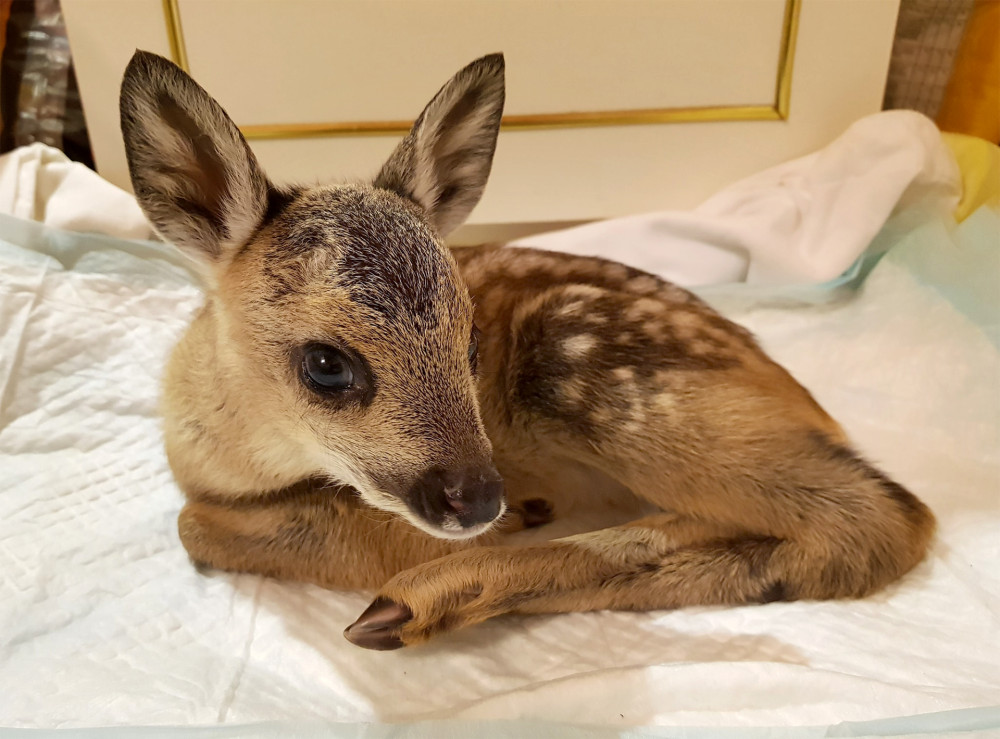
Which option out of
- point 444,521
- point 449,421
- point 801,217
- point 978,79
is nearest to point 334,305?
point 449,421

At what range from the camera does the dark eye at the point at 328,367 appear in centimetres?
107

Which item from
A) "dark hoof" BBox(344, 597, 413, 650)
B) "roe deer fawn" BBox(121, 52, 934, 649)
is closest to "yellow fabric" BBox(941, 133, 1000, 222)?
"roe deer fawn" BBox(121, 52, 934, 649)

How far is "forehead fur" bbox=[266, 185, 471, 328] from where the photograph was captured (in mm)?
1049

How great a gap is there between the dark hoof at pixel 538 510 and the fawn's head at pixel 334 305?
0.39m

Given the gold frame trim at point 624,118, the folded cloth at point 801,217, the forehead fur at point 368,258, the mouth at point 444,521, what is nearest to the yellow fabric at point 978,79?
the folded cloth at point 801,217

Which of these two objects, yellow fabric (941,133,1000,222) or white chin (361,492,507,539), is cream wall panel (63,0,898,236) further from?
white chin (361,492,507,539)

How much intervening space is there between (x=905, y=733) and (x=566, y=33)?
6.01 feet

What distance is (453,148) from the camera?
4.34 ft

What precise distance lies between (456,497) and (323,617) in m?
0.39

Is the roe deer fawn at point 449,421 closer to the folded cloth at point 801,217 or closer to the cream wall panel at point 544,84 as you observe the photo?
the folded cloth at point 801,217

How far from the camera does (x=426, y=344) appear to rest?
1.07 meters

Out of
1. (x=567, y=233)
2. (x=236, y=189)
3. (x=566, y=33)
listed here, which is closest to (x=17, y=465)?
(x=236, y=189)

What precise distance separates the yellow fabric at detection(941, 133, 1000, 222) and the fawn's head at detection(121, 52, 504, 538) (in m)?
1.61

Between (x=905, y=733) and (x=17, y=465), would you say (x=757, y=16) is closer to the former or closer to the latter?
(x=905, y=733)
